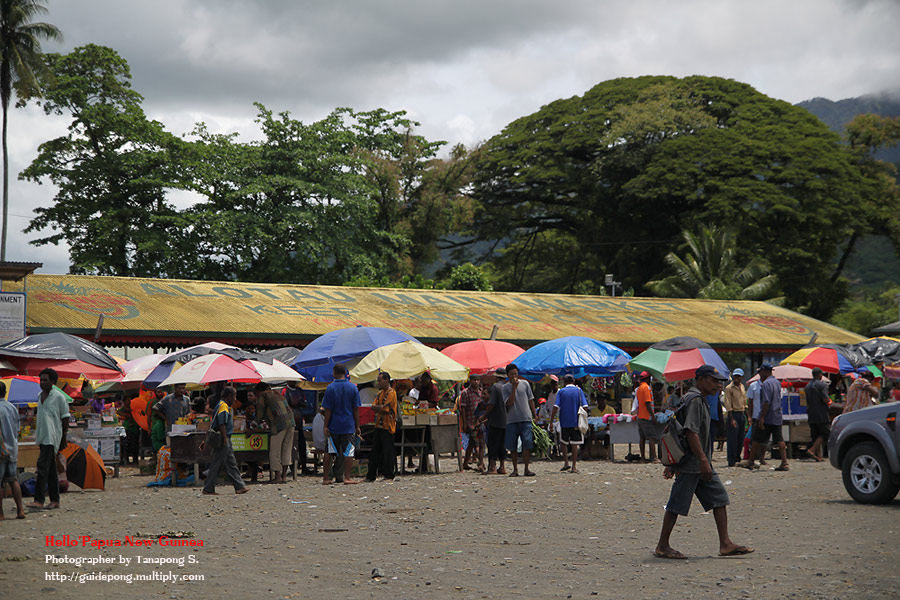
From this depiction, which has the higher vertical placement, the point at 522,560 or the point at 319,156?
the point at 319,156

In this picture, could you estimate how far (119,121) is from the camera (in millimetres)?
41344

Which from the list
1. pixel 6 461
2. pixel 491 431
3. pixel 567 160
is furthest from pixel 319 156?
pixel 6 461

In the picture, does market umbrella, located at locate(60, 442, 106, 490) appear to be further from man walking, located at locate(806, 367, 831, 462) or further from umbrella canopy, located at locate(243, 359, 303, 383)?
man walking, located at locate(806, 367, 831, 462)

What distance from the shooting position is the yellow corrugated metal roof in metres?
25.4

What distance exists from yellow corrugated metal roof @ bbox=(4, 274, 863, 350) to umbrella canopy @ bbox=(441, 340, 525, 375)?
6417 mm

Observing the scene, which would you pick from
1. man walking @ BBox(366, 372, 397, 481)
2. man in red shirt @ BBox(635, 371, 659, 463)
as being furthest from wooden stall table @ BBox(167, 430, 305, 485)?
man in red shirt @ BBox(635, 371, 659, 463)

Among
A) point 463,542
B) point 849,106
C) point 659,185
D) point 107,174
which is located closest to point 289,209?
point 107,174

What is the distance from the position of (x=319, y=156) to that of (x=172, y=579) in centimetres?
3805

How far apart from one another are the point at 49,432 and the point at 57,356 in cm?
416

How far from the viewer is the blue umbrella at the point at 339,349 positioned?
18.8 m

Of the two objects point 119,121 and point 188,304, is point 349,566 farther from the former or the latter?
point 119,121

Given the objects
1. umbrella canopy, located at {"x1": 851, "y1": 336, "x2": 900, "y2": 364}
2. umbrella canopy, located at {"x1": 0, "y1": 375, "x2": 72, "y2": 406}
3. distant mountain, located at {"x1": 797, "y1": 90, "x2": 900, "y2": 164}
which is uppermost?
distant mountain, located at {"x1": 797, "y1": 90, "x2": 900, "y2": 164}

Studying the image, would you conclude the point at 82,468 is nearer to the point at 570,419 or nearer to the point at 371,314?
the point at 570,419

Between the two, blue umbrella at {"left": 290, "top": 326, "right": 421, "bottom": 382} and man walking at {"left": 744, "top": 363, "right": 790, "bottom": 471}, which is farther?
blue umbrella at {"left": 290, "top": 326, "right": 421, "bottom": 382}
